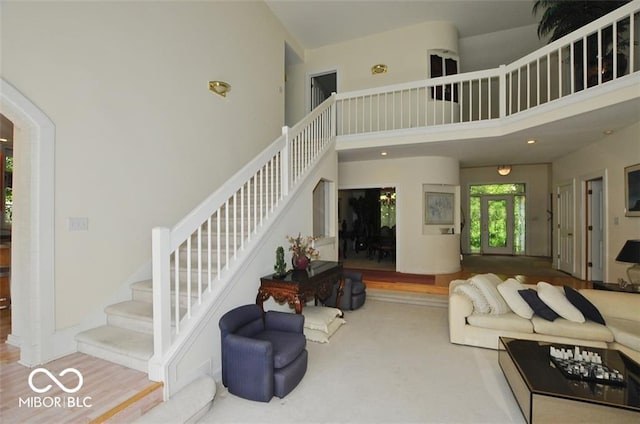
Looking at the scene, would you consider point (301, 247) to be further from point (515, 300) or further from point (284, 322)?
point (515, 300)

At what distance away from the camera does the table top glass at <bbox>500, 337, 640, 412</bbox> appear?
2.01 meters

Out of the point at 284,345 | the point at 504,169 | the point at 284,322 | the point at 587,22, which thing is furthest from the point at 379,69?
the point at 284,345

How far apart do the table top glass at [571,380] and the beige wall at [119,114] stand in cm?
390

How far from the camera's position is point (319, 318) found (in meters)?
3.86

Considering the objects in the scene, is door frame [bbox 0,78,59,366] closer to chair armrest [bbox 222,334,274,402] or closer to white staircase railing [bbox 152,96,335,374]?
white staircase railing [bbox 152,96,335,374]

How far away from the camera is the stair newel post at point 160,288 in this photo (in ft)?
7.41

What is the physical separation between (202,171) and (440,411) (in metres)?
4.07

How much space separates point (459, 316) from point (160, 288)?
3197mm

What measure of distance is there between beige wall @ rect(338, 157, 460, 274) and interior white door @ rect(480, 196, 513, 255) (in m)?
3.91

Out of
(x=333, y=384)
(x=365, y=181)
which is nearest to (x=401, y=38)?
(x=365, y=181)

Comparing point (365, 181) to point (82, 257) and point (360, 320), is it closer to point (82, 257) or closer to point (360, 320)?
point (360, 320)

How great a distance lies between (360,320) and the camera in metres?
4.45

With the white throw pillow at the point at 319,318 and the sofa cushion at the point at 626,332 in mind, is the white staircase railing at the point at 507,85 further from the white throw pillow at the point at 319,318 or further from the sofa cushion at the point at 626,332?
the white throw pillow at the point at 319,318

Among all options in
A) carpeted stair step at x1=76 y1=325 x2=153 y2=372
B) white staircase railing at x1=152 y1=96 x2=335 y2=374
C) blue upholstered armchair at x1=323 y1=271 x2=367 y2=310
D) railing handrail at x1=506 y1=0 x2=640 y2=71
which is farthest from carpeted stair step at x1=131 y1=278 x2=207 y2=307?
railing handrail at x1=506 y1=0 x2=640 y2=71
